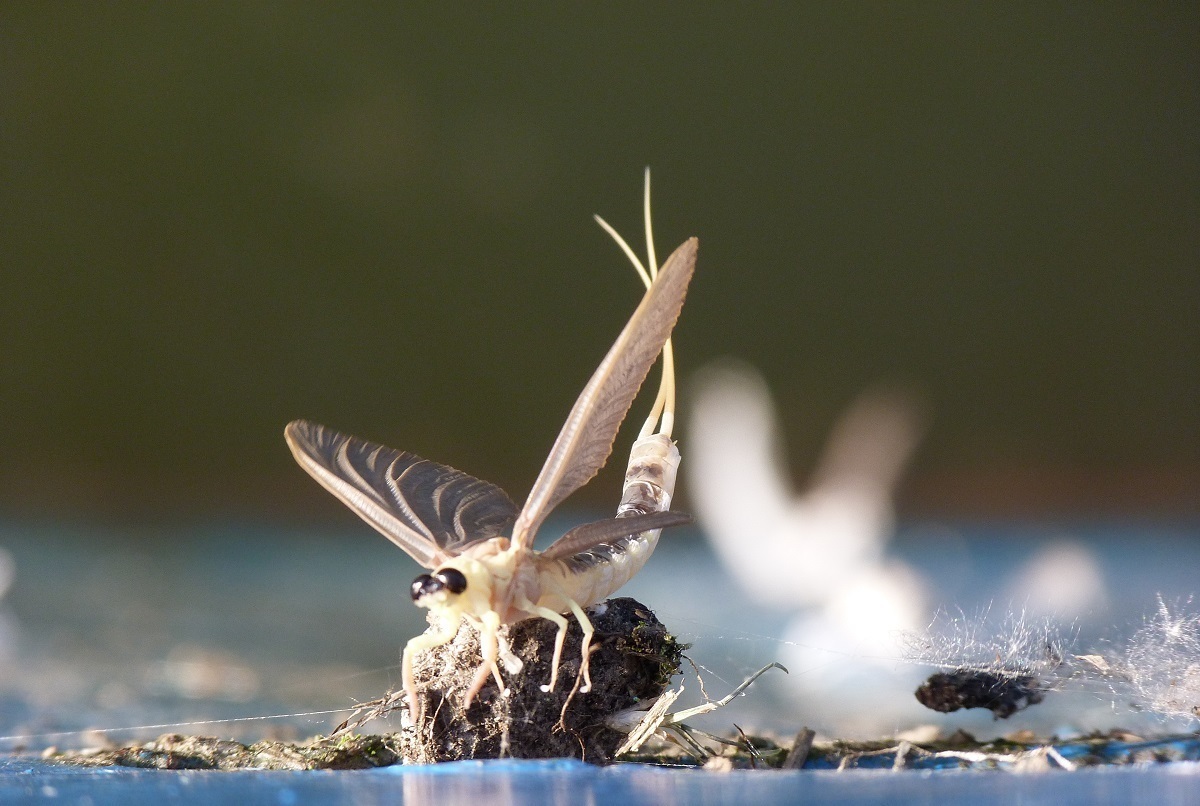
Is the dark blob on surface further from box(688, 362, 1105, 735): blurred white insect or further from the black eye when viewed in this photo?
the black eye

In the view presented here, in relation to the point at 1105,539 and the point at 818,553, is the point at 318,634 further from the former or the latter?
the point at 1105,539

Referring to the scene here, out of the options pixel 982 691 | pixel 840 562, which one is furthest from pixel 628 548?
pixel 840 562

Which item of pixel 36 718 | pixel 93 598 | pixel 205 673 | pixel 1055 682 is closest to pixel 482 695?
pixel 1055 682

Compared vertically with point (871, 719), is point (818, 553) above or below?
above

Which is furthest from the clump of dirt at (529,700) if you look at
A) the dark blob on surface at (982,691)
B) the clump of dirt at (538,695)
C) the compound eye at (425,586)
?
the dark blob on surface at (982,691)

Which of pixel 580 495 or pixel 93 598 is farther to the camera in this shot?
pixel 580 495

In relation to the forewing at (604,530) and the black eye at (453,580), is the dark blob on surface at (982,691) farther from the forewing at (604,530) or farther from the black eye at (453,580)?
the black eye at (453,580)

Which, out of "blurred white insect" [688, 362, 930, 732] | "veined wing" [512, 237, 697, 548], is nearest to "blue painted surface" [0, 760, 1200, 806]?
"veined wing" [512, 237, 697, 548]
